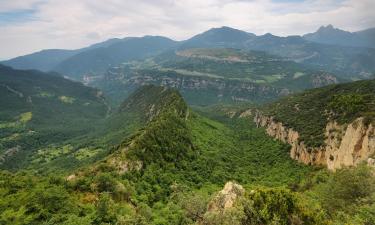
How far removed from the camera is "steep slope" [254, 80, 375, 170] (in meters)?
83.7

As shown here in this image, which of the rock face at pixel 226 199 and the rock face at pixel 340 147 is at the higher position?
the rock face at pixel 226 199

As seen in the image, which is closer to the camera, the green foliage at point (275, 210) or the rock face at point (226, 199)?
the green foliage at point (275, 210)

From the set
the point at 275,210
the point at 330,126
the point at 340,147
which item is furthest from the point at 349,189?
the point at 330,126

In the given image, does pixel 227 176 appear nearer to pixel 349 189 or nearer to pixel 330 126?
pixel 330 126

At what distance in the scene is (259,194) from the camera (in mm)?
50906

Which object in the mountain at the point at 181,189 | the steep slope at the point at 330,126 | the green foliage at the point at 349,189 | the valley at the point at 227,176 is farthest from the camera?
the steep slope at the point at 330,126

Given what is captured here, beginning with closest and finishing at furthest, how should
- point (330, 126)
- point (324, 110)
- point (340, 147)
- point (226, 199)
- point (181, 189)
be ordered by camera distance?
point (226, 199)
point (181, 189)
point (340, 147)
point (330, 126)
point (324, 110)

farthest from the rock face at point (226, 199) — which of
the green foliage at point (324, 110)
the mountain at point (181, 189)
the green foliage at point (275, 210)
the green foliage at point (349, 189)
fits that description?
the green foliage at point (324, 110)

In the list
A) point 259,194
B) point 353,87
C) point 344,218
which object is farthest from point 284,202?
point 353,87

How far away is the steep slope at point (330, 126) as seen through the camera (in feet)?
275

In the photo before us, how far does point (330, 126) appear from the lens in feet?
339

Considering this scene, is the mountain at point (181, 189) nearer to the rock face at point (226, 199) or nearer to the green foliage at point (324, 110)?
the rock face at point (226, 199)

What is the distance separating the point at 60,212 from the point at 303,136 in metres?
81.9

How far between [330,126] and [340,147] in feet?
53.7
